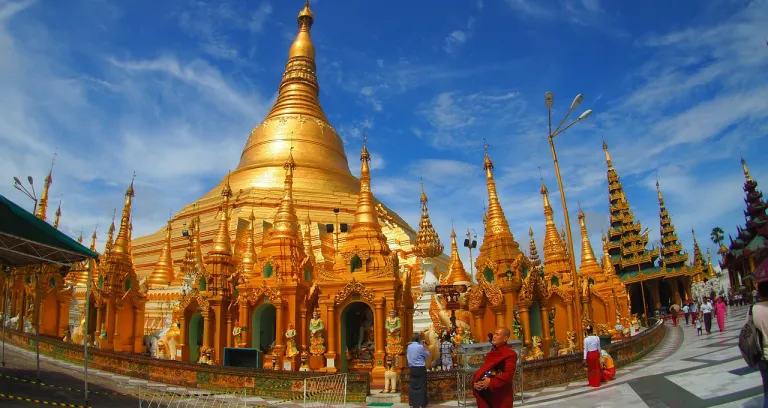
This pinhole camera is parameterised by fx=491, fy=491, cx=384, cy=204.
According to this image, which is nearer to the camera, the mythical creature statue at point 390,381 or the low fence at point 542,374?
the low fence at point 542,374

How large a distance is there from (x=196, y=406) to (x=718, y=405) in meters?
8.88

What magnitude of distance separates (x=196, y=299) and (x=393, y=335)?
888 centimetres

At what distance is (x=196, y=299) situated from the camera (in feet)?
62.9

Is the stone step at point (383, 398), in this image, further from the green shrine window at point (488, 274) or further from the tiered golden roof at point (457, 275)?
the tiered golden roof at point (457, 275)

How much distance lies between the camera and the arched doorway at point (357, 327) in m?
16.8

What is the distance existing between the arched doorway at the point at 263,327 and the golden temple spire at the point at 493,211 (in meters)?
8.99

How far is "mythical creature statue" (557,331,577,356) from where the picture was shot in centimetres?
1742

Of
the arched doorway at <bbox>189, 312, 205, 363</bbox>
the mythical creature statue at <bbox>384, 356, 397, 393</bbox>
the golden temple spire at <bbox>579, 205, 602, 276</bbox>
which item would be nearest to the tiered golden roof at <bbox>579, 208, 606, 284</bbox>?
the golden temple spire at <bbox>579, 205, 602, 276</bbox>

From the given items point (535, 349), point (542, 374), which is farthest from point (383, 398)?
point (535, 349)

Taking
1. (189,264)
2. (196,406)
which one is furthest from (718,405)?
(189,264)

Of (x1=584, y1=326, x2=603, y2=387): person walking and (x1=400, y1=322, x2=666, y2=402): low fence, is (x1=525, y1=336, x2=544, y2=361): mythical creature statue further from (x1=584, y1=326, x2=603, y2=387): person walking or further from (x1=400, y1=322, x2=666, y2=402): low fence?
(x1=584, y1=326, x2=603, y2=387): person walking

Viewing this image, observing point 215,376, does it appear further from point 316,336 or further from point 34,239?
point 34,239

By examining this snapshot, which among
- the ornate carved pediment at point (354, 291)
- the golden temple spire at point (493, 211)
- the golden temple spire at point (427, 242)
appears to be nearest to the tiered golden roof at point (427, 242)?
the golden temple spire at point (427, 242)

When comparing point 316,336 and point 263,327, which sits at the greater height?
point 263,327
